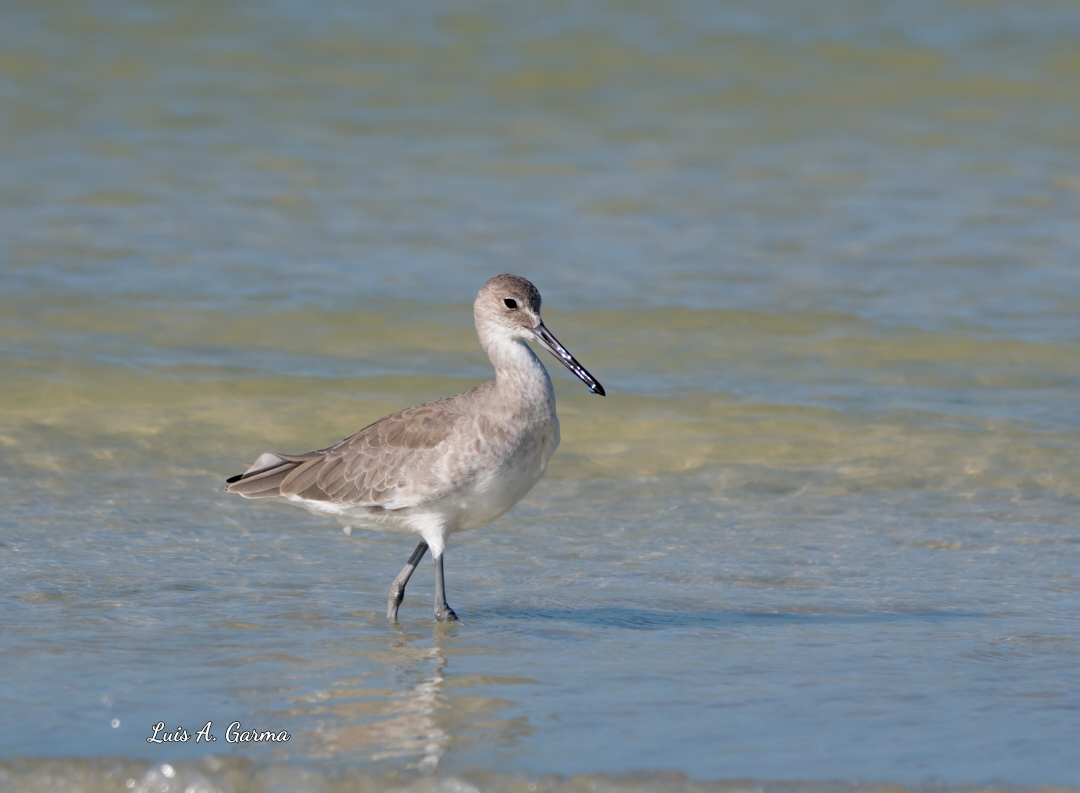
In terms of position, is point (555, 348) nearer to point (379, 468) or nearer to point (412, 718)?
point (379, 468)

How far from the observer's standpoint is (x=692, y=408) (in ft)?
31.9

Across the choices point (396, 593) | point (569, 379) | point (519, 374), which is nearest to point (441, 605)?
point (396, 593)

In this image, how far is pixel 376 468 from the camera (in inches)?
258

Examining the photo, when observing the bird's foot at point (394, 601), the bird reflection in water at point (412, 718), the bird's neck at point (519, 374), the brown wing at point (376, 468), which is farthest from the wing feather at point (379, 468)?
the bird reflection in water at point (412, 718)

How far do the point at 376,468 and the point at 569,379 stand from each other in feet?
13.8

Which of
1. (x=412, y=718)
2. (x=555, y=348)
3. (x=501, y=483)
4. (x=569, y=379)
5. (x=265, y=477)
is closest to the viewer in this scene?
(x=412, y=718)

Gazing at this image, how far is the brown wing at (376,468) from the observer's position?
641cm

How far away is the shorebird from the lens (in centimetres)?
633

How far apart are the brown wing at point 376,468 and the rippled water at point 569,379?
1.37 feet

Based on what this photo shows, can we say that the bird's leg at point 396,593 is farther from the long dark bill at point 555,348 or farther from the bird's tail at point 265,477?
the long dark bill at point 555,348

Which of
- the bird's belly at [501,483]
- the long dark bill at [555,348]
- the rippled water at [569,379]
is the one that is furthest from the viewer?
the long dark bill at [555,348]

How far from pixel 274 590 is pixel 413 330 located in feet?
16.0

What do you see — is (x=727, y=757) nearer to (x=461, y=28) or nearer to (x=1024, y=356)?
(x=1024, y=356)

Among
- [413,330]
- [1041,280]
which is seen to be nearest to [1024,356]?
[1041,280]
